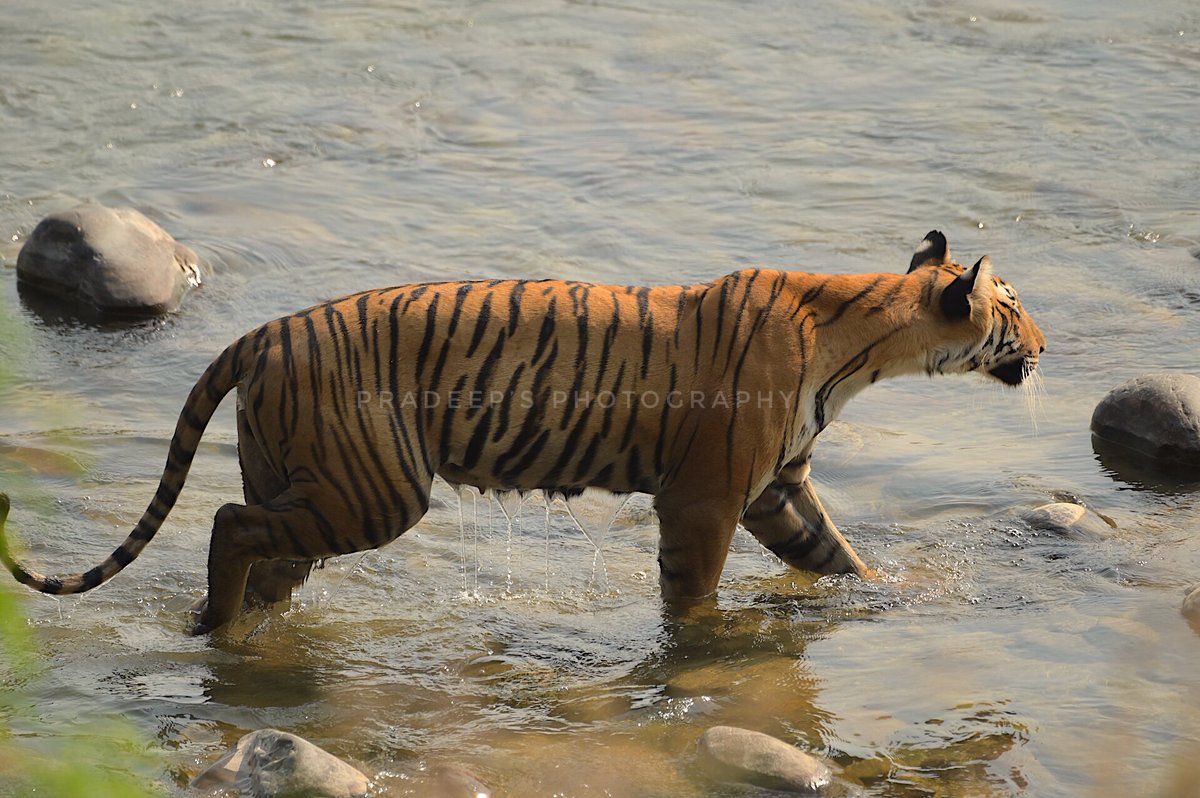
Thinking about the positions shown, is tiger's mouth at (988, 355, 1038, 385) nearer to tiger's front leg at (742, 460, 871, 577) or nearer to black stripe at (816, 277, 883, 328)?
black stripe at (816, 277, 883, 328)

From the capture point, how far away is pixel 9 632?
5.81 feet

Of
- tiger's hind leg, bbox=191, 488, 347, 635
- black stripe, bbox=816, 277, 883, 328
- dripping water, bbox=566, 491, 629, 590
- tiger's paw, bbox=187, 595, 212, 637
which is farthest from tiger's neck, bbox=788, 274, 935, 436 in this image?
tiger's paw, bbox=187, 595, 212, 637

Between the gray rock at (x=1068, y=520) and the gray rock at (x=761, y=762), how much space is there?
2.14 metres

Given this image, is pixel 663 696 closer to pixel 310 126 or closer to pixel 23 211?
pixel 23 211

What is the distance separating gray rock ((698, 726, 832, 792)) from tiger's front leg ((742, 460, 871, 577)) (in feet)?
4.53

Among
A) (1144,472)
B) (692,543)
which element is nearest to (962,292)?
(692,543)

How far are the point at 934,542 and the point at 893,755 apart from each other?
1.85 meters

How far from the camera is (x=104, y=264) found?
27.1 ft

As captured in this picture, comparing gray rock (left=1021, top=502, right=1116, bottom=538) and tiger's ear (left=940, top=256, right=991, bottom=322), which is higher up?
tiger's ear (left=940, top=256, right=991, bottom=322)

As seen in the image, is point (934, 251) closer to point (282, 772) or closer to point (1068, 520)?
point (1068, 520)

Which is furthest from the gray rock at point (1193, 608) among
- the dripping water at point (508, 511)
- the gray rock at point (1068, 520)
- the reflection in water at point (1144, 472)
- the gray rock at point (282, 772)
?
the gray rock at point (282, 772)

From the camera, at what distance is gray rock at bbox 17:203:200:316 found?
324 inches

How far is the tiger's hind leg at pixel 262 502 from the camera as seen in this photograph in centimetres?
487

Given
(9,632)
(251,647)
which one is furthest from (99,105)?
(9,632)
